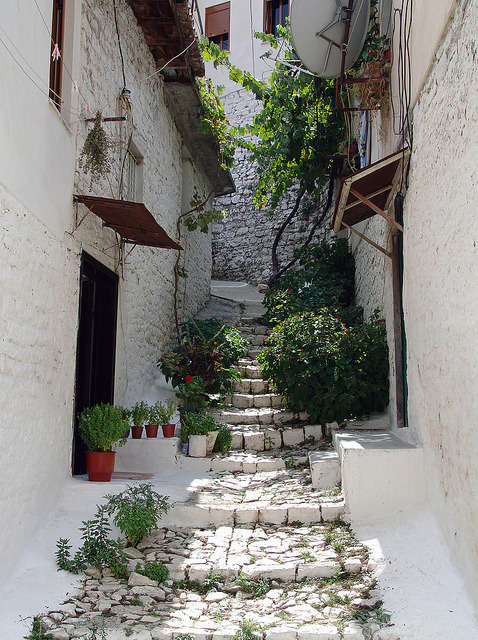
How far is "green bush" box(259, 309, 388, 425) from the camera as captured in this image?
22.9 feet

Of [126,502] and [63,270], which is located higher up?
[63,270]

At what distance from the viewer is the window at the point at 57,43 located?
5.31 m

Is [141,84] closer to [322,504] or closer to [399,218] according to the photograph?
[399,218]

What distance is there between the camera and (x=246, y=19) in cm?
1766

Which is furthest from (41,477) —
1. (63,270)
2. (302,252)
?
(302,252)

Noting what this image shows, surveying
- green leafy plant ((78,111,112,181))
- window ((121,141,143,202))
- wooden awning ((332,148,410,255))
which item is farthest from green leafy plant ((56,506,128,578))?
window ((121,141,143,202))

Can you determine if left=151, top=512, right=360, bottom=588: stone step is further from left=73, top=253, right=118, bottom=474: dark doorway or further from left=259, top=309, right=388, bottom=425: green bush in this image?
left=259, top=309, right=388, bottom=425: green bush

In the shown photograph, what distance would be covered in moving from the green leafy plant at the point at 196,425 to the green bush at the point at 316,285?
10.8ft

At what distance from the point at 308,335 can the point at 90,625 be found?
473 centimetres

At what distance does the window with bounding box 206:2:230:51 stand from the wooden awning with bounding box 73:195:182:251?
43.7 feet

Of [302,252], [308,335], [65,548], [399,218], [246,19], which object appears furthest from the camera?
[246,19]

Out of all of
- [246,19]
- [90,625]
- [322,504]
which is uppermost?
[246,19]

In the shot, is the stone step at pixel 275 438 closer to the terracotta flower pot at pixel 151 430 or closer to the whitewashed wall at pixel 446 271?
the terracotta flower pot at pixel 151 430

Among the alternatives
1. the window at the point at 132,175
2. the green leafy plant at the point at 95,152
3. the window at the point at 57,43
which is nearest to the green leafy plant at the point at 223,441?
the window at the point at 132,175
